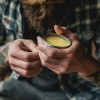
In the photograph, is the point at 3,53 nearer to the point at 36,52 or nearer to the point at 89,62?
the point at 36,52

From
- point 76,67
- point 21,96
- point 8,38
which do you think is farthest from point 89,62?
point 8,38

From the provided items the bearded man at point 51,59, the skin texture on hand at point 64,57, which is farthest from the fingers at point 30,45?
the skin texture on hand at point 64,57

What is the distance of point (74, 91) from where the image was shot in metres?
1.24

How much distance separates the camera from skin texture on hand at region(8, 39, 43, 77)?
3.65 ft

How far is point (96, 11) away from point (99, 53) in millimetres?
154

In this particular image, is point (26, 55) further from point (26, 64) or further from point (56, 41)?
point (56, 41)

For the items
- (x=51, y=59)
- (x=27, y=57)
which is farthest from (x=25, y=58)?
(x=51, y=59)

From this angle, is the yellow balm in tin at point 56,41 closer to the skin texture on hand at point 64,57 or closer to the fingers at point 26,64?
the skin texture on hand at point 64,57

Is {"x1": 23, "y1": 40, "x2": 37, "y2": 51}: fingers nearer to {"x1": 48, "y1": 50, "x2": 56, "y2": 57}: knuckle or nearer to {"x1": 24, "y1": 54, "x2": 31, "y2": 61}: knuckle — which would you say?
{"x1": 24, "y1": 54, "x2": 31, "y2": 61}: knuckle

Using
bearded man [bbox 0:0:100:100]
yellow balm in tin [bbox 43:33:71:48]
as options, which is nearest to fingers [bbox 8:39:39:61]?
bearded man [bbox 0:0:100:100]

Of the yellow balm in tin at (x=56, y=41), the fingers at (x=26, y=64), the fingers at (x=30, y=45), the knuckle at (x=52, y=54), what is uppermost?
the yellow balm in tin at (x=56, y=41)

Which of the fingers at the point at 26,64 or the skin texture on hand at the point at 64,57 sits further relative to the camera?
the fingers at the point at 26,64

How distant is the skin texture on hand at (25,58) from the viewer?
1.11m

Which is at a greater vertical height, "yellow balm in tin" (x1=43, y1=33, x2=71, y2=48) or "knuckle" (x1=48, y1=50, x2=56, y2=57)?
"yellow balm in tin" (x1=43, y1=33, x2=71, y2=48)
